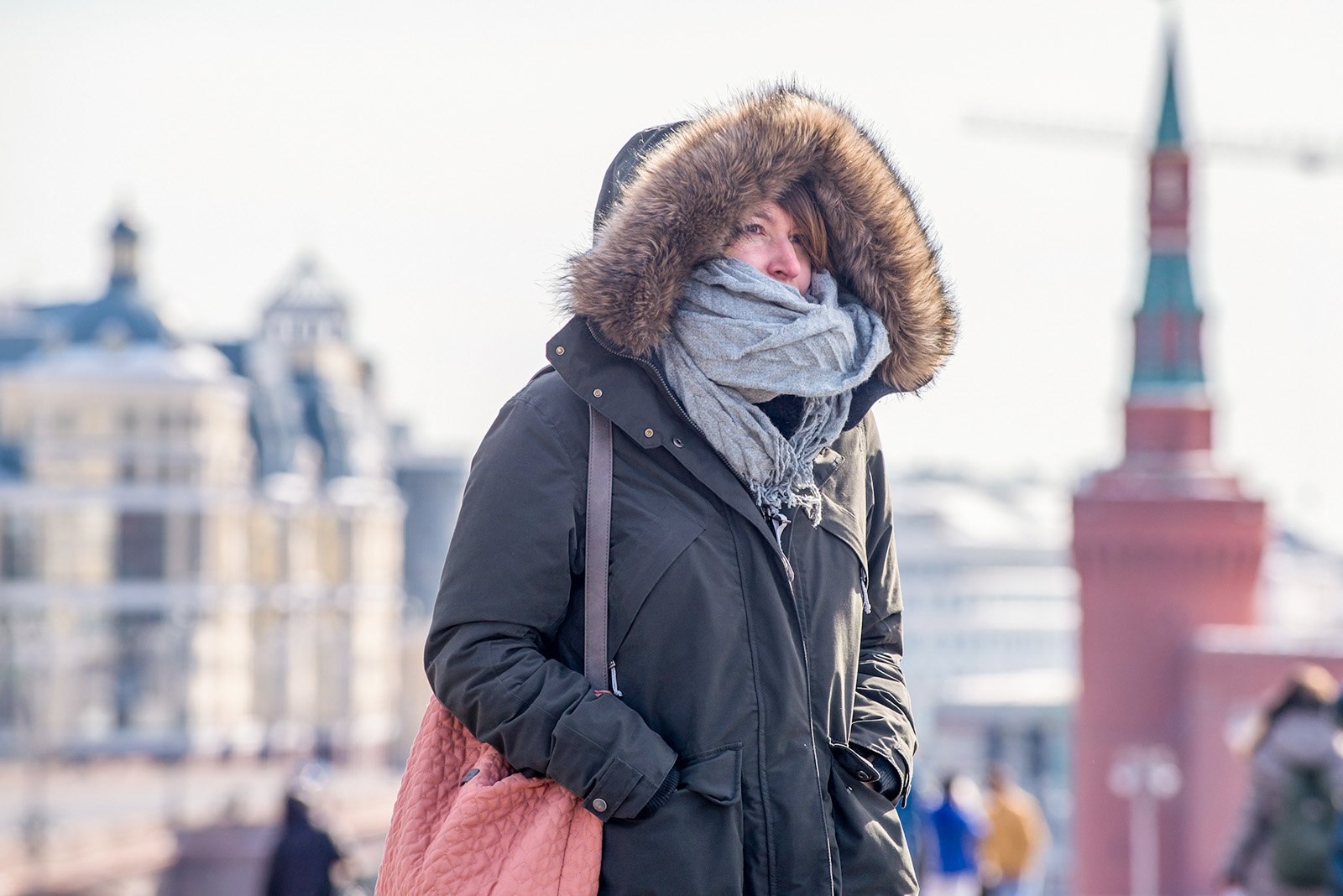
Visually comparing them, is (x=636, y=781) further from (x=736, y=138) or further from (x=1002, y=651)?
(x=1002, y=651)

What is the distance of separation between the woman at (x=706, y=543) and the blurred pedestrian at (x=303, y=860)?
205 inches

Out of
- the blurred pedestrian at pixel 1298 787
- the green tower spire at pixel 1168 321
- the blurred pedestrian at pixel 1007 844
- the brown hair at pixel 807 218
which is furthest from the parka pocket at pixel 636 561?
the green tower spire at pixel 1168 321

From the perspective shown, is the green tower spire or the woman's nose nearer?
the woman's nose

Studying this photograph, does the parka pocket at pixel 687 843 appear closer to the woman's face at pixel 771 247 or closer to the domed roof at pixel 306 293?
the woman's face at pixel 771 247

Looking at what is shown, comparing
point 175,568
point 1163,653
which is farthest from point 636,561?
point 175,568

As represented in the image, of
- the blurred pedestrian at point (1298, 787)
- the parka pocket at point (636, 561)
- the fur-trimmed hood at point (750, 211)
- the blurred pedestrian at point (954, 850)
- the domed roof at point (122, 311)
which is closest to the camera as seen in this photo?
the parka pocket at point (636, 561)

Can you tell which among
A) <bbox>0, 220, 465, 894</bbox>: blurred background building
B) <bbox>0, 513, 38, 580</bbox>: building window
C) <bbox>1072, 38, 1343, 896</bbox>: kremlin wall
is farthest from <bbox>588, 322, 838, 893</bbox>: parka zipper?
<bbox>0, 513, 38, 580</bbox>: building window

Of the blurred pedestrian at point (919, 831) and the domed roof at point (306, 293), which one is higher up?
the domed roof at point (306, 293)

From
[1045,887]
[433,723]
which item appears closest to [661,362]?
[433,723]

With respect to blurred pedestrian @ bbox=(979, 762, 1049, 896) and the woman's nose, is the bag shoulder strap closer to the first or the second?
the woman's nose

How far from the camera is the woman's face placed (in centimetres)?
276

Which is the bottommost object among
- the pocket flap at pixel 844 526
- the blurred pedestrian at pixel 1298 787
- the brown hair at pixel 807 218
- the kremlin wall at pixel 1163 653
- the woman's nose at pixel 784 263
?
the kremlin wall at pixel 1163 653

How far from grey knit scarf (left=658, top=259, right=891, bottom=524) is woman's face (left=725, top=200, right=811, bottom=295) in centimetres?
5

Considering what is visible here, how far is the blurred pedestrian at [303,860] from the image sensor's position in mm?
7727
